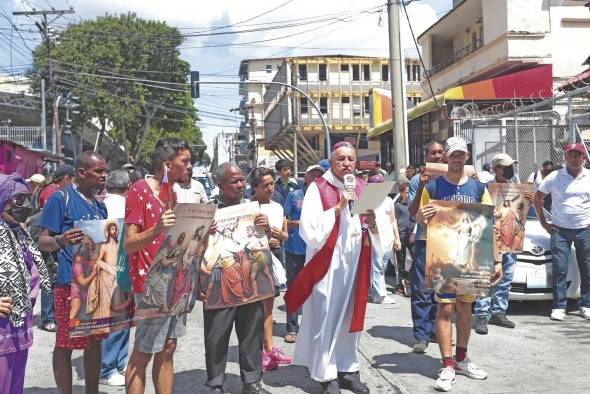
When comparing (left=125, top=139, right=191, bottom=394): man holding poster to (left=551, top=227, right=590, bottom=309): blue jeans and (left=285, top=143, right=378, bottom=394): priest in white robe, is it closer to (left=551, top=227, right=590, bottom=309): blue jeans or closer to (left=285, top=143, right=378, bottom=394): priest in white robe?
(left=285, top=143, right=378, bottom=394): priest in white robe

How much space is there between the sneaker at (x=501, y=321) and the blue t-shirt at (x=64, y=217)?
4.78 metres

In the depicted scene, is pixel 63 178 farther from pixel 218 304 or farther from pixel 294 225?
pixel 218 304

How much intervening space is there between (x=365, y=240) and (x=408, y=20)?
37.6ft

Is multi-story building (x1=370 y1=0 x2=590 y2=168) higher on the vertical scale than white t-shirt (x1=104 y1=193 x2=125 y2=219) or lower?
higher

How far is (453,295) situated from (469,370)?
0.70m

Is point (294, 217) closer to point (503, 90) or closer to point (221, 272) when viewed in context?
point (221, 272)

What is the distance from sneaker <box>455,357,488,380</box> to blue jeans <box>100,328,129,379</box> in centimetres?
283

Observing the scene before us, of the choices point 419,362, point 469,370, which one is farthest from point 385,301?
point 469,370

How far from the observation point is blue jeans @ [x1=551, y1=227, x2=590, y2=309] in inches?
294

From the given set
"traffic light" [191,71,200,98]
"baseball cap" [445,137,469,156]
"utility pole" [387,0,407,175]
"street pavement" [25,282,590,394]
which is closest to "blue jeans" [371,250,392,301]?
"street pavement" [25,282,590,394]

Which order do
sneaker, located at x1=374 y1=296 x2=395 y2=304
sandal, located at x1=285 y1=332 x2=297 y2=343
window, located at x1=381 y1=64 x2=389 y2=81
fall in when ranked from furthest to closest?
1. window, located at x1=381 y1=64 x2=389 y2=81
2. sneaker, located at x1=374 y1=296 x2=395 y2=304
3. sandal, located at x1=285 y1=332 x2=297 y2=343

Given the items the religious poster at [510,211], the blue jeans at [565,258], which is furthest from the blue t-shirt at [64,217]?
the blue jeans at [565,258]

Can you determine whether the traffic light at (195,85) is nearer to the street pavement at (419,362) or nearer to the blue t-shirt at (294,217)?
the street pavement at (419,362)

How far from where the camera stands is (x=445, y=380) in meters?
5.05
